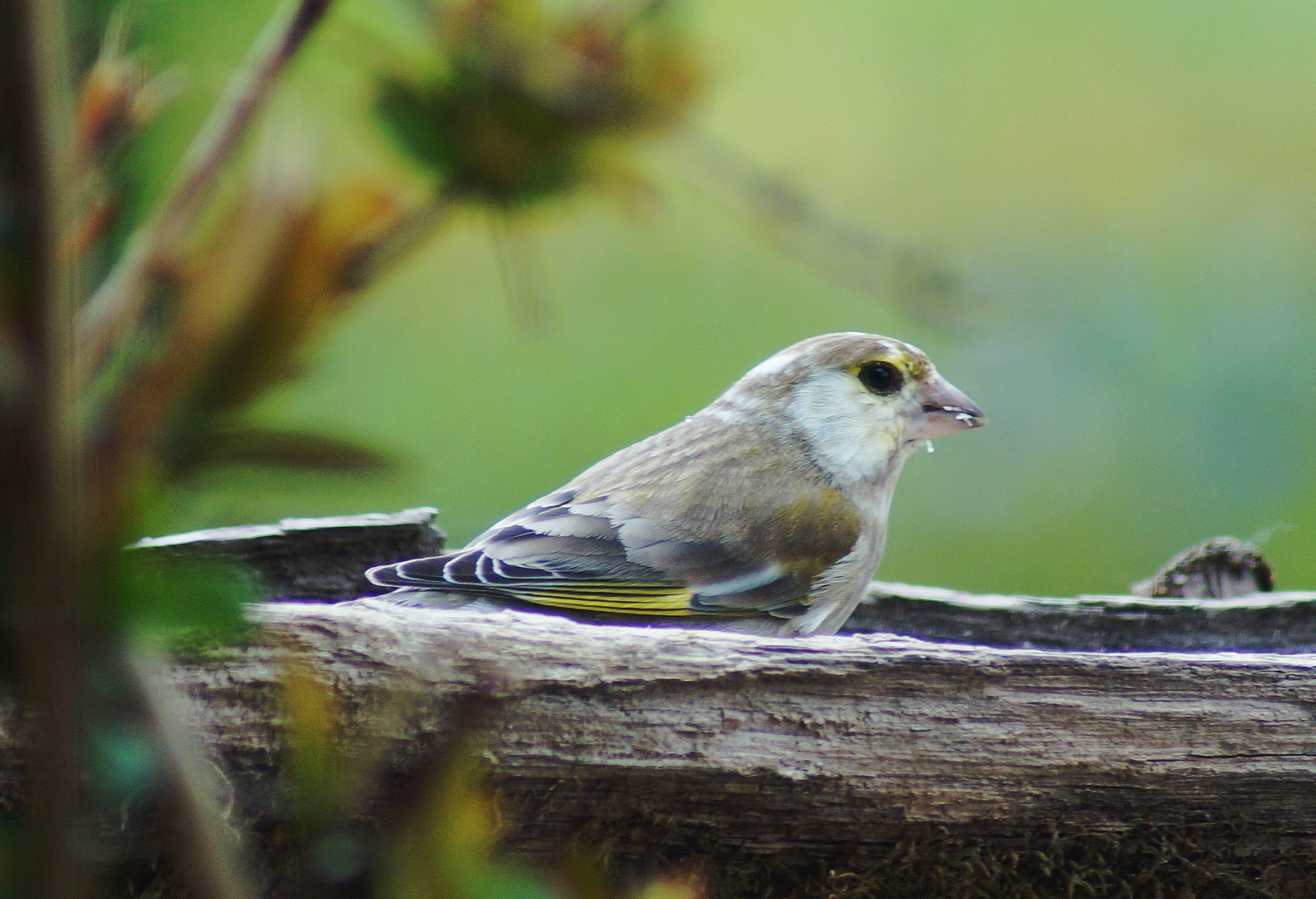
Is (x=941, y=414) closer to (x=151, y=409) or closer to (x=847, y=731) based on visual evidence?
(x=847, y=731)

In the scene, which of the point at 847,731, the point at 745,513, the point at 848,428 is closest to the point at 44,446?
the point at 847,731

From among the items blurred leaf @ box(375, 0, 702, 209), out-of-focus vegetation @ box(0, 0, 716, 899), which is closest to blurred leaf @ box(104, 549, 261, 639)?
out-of-focus vegetation @ box(0, 0, 716, 899)

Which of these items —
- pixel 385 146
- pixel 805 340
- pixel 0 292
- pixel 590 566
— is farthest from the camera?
pixel 805 340

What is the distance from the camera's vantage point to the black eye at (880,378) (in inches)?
76.7

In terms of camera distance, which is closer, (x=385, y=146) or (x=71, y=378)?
(x=71, y=378)

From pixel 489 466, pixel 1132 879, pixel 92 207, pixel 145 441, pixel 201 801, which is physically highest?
pixel 489 466

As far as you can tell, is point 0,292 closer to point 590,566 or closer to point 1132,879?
point 1132,879

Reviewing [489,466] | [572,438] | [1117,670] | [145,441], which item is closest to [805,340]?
[1117,670]

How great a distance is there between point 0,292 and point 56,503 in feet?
0.19

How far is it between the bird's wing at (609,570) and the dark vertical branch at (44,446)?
1.22 m

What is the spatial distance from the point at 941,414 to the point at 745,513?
1.43 ft

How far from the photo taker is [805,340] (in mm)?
2104

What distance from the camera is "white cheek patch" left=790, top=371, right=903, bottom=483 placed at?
192 centimetres

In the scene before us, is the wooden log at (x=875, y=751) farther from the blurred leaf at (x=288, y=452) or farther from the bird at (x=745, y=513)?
the blurred leaf at (x=288, y=452)
